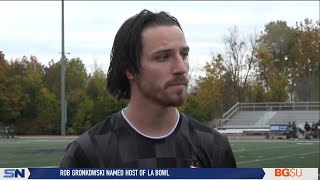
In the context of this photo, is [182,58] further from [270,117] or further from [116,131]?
[270,117]

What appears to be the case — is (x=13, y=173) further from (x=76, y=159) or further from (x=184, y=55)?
(x=184, y=55)

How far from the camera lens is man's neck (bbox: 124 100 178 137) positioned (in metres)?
2.00

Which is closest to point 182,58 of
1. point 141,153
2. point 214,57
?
point 141,153

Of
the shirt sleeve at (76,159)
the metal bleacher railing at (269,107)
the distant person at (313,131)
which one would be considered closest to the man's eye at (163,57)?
the shirt sleeve at (76,159)

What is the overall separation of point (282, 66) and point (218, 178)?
190 feet

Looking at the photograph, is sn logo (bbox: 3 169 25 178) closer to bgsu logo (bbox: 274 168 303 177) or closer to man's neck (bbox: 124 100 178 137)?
man's neck (bbox: 124 100 178 137)

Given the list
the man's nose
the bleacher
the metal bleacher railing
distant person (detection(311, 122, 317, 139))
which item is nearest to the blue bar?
the man's nose

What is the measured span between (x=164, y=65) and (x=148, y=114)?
18cm

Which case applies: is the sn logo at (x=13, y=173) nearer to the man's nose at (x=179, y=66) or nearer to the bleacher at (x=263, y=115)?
the man's nose at (x=179, y=66)

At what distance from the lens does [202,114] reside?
1535 inches

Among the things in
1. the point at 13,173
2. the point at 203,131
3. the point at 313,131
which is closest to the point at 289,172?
the point at 203,131

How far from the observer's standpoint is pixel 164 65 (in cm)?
192

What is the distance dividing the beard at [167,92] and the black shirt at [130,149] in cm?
14

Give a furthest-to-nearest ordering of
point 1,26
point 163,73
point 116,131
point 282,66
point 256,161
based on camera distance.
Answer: point 282,66, point 256,161, point 1,26, point 116,131, point 163,73
